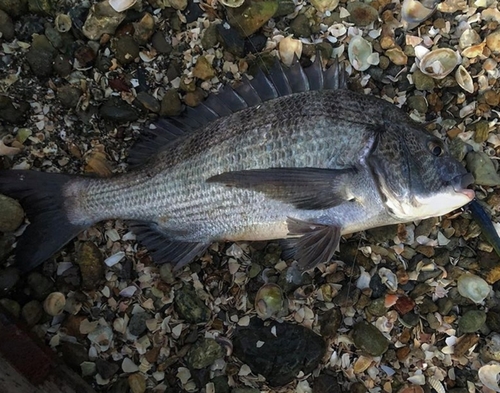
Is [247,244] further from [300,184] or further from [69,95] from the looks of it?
[69,95]

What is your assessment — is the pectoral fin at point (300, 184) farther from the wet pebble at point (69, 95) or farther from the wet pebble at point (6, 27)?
the wet pebble at point (6, 27)

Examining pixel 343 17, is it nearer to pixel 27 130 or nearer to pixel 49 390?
pixel 27 130

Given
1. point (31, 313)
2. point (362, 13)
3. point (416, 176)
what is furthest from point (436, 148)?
point (31, 313)

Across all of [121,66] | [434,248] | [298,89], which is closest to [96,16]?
[121,66]

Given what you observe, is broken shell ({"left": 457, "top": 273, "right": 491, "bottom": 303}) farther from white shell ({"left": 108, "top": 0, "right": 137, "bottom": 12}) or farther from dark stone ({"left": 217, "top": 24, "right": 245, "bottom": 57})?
white shell ({"left": 108, "top": 0, "right": 137, "bottom": 12})

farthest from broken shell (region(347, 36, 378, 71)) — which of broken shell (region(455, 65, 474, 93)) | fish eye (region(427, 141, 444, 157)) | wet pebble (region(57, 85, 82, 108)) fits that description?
wet pebble (region(57, 85, 82, 108))

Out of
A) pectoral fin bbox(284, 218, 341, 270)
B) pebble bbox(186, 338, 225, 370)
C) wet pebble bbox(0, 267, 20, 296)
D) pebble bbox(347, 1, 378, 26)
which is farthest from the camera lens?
pebble bbox(347, 1, 378, 26)
